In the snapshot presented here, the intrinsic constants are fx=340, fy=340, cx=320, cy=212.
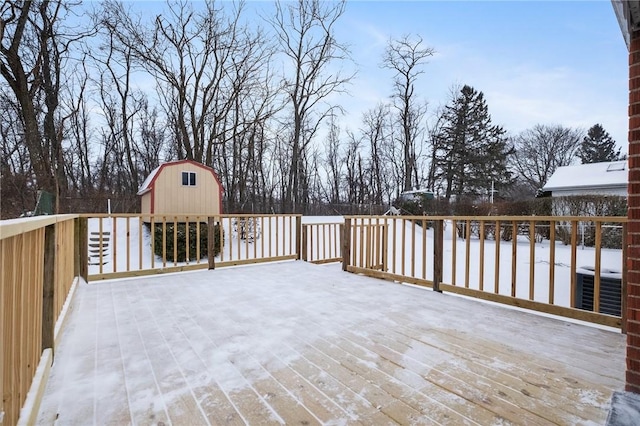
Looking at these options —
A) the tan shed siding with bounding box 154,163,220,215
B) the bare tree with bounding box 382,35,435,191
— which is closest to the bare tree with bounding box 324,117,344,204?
the bare tree with bounding box 382,35,435,191

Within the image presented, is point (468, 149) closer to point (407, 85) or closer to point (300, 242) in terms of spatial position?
point (407, 85)

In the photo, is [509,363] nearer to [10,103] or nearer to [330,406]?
[330,406]

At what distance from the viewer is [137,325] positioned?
8.75ft

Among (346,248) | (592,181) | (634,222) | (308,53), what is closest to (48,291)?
(634,222)

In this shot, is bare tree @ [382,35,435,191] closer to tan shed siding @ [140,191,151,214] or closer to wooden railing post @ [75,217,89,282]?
tan shed siding @ [140,191,151,214]

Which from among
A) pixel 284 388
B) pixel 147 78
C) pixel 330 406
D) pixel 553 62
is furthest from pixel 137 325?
pixel 147 78

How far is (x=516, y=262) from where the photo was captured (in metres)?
3.84

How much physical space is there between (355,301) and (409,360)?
1.39 metres

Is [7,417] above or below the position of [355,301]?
above

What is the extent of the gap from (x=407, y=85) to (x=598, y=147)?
52.1ft

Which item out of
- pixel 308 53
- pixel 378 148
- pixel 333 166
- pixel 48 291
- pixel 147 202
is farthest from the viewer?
pixel 333 166

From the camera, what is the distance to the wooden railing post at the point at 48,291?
1884mm

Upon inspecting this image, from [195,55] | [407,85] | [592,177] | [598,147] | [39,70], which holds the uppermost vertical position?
[407,85]

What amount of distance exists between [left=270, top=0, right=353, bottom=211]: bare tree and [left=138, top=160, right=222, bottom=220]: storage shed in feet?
15.5
